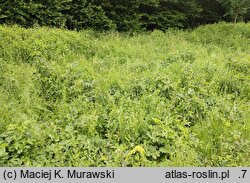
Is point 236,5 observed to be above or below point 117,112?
above

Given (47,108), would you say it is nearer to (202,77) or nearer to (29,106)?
(29,106)

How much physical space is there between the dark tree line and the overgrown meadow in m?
4.33

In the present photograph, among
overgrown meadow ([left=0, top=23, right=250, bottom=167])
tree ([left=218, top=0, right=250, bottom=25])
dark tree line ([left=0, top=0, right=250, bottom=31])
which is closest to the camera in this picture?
overgrown meadow ([left=0, top=23, right=250, bottom=167])

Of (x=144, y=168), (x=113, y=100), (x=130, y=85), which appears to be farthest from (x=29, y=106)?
(x=144, y=168)

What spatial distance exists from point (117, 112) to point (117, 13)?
11.8 m

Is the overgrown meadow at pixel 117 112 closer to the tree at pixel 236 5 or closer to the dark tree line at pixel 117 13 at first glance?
the dark tree line at pixel 117 13

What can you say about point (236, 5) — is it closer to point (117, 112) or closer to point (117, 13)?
point (117, 13)

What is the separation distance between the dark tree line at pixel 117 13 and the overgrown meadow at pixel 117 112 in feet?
14.2

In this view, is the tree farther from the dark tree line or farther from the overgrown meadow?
the overgrown meadow

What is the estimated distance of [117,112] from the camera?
4625 millimetres

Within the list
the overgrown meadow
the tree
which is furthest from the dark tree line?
the overgrown meadow

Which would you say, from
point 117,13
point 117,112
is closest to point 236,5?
point 117,13

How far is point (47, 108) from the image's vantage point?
17.6ft

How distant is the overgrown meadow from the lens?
3744mm
